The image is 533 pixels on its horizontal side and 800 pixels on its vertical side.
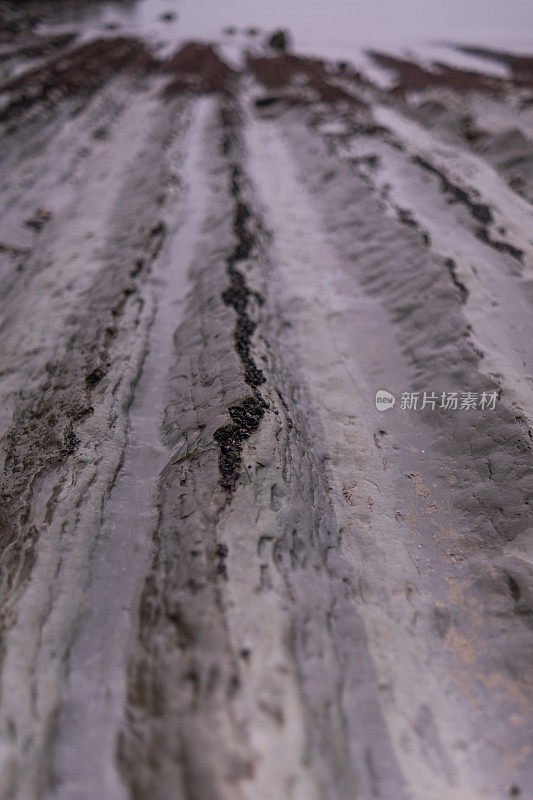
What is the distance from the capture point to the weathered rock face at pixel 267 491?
2.04 metres

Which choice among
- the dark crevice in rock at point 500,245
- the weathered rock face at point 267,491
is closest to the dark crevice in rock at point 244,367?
the weathered rock face at point 267,491

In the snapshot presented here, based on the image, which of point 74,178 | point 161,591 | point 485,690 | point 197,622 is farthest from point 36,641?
point 74,178

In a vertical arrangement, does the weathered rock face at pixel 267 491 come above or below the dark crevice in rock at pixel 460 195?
below

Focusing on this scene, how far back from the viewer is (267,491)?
116 inches

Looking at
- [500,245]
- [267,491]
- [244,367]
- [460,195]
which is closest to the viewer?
[267,491]

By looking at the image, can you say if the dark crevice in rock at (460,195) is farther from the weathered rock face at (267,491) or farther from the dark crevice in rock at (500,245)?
the dark crevice in rock at (500,245)

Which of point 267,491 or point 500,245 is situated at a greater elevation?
point 500,245

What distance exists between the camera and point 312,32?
26562 mm

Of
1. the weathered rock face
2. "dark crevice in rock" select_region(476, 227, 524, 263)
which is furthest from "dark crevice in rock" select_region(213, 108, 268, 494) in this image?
"dark crevice in rock" select_region(476, 227, 524, 263)

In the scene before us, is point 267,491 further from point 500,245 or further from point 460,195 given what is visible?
point 460,195

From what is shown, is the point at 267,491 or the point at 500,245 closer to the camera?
the point at 267,491

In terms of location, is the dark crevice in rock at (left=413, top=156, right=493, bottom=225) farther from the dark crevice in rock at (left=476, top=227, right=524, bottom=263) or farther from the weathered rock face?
the dark crevice in rock at (left=476, top=227, right=524, bottom=263)

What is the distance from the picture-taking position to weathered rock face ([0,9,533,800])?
2041 mm

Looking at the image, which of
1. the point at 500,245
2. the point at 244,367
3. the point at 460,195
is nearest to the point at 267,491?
the point at 244,367
